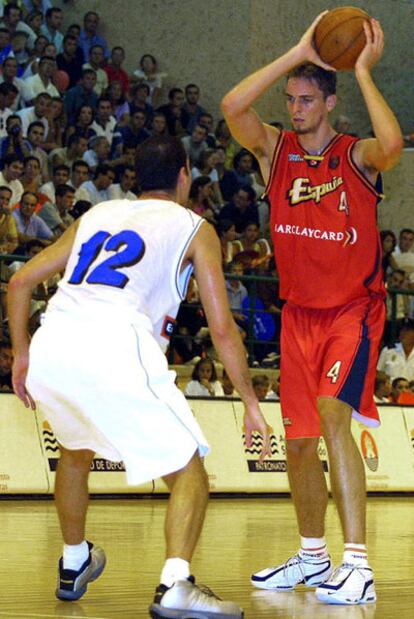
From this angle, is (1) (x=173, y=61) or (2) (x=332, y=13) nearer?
(2) (x=332, y=13)

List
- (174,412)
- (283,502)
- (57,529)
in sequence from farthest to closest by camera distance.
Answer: (283,502) → (57,529) → (174,412)

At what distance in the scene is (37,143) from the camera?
1585 centimetres

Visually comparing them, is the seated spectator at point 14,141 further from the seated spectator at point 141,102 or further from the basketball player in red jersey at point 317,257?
the basketball player in red jersey at point 317,257

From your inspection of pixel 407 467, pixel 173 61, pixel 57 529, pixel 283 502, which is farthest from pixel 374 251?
pixel 173 61

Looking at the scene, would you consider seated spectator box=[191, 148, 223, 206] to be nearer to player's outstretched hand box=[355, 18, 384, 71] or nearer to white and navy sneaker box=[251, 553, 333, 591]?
player's outstretched hand box=[355, 18, 384, 71]

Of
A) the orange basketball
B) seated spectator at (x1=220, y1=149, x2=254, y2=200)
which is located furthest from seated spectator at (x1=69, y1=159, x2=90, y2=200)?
the orange basketball

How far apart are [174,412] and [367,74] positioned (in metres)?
2.22

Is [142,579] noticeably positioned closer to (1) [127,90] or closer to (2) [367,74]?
(2) [367,74]

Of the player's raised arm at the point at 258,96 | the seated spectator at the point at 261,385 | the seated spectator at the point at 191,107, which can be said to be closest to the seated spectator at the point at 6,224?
the seated spectator at the point at 261,385

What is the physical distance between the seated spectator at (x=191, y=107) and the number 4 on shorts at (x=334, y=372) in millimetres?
13039

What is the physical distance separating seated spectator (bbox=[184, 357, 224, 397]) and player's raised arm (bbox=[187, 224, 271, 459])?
7.99 metres

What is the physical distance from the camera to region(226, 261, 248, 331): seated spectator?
14791mm

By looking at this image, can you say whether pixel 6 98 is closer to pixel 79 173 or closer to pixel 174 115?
pixel 79 173

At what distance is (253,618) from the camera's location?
5.14 metres
